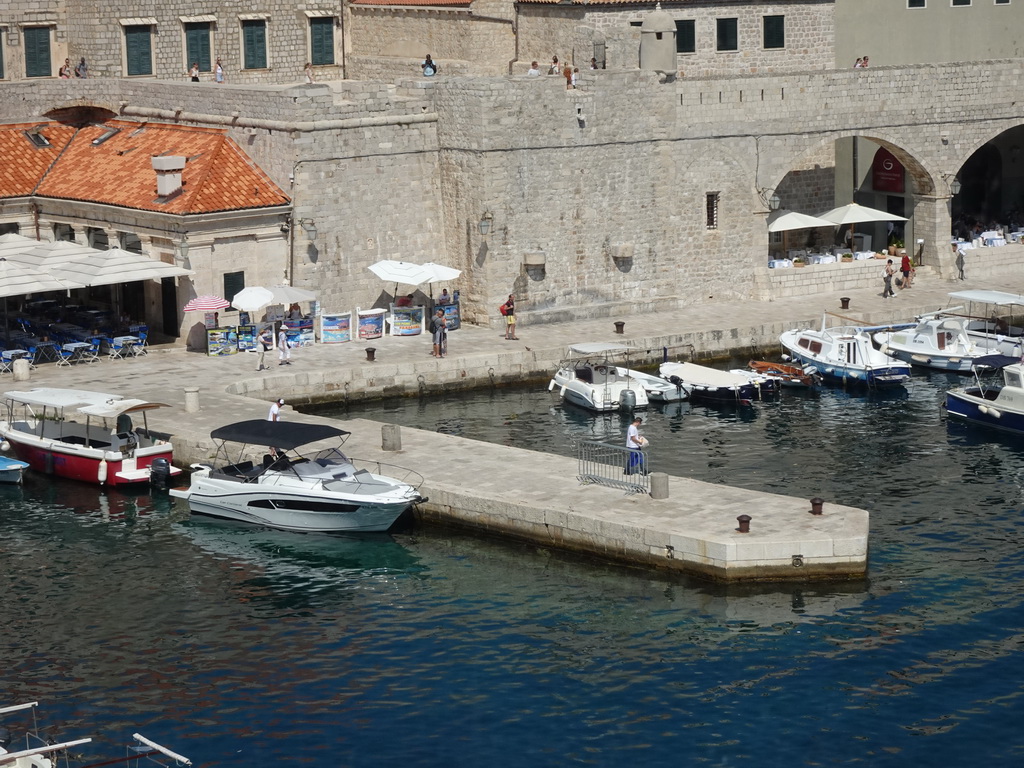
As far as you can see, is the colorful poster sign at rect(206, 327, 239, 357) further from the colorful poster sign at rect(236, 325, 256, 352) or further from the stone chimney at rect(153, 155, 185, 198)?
the stone chimney at rect(153, 155, 185, 198)

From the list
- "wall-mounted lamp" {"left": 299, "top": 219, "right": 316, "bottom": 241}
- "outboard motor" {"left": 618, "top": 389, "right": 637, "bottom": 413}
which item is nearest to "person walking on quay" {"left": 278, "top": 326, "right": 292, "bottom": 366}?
"wall-mounted lamp" {"left": 299, "top": 219, "right": 316, "bottom": 241}

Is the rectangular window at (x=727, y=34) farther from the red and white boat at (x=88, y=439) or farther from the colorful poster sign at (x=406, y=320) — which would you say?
the red and white boat at (x=88, y=439)

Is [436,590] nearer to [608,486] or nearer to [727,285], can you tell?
[608,486]

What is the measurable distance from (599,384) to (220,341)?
33.2ft

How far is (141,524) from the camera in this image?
37812 mm

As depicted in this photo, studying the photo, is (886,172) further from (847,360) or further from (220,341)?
(220,341)

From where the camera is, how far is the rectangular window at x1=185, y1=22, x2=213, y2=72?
58656mm

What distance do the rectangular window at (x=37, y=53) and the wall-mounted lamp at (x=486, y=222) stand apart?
54.7 feet

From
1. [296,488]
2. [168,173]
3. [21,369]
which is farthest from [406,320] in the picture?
[296,488]

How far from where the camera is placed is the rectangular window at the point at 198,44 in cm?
5866

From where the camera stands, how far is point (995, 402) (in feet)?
144

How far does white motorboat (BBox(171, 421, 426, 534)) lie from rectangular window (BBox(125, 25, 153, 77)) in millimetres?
23466

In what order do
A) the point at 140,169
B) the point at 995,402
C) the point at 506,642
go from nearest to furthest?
the point at 506,642 < the point at 995,402 < the point at 140,169

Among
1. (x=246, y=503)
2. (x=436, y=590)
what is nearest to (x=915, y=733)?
(x=436, y=590)
